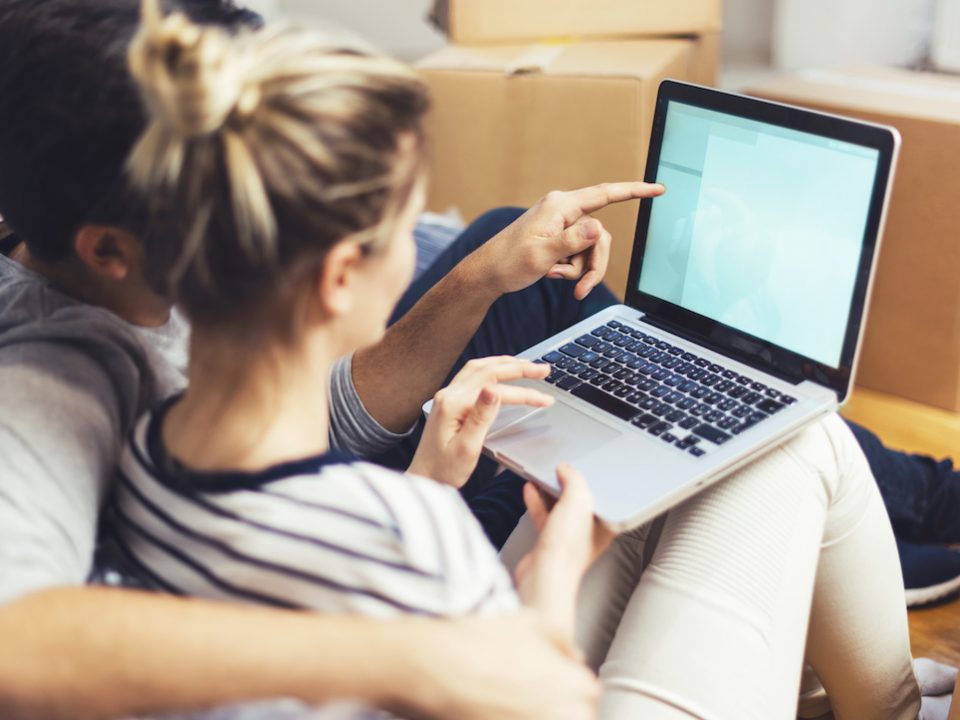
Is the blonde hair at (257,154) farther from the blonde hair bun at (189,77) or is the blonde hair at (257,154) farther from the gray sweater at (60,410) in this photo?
→ the gray sweater at (60,410)

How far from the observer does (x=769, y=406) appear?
83cm

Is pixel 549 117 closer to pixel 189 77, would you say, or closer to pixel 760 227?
pixel 760 227

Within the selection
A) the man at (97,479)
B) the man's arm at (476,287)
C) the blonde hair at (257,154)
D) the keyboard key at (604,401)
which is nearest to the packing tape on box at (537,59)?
the man's arm at (476,287)

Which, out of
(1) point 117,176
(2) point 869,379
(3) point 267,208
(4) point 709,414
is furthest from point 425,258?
(3) point 267,208

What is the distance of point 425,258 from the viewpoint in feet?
5.26

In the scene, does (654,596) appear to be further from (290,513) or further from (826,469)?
(290,513)

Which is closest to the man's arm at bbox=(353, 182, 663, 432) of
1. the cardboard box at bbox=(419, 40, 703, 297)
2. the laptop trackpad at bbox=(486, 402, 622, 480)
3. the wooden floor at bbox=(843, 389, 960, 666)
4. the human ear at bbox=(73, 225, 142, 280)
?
the laptop trackpad at bbox=(486, 402, 622, 480)

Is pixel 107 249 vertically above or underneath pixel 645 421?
above

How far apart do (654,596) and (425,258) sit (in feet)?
3.03

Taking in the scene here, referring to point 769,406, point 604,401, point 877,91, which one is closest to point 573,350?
point 604,401

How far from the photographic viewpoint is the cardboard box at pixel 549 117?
150 centimetres

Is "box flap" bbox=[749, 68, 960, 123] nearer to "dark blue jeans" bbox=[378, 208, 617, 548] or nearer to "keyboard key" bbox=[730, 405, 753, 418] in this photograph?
"dark blue jeans" bbox=[378, 208, 617, 548]

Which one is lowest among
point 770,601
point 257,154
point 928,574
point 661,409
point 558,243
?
point 928,574

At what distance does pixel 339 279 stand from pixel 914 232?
1.09m
